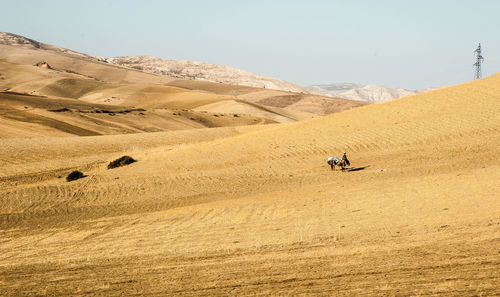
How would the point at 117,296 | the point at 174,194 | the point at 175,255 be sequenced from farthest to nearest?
the point at 174,194 → the point at 175,255 → the point at 117,296

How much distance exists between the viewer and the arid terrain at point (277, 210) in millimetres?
8508

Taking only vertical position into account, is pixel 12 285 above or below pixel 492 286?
below

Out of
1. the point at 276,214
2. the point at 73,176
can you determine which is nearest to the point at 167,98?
the point at 73,176

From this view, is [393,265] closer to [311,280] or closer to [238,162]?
[311,280]

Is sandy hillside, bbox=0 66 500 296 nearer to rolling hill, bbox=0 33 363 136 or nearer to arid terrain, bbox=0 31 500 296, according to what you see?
arid terrain, bbox=0 31 500 296

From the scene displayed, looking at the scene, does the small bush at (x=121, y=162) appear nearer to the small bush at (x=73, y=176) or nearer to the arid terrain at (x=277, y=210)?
the arid terrain at (x=277, y=210)

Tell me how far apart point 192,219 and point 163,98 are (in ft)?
286

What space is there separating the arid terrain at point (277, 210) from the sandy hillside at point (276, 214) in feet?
0.16

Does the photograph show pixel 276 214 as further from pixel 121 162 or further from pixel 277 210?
pixel 121 162

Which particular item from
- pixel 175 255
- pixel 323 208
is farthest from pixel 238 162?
pixel 175 255

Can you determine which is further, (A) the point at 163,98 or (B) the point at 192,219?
(A) the point at 163,98

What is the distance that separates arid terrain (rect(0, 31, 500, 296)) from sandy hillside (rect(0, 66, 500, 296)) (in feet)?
0.16

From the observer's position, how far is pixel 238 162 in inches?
968

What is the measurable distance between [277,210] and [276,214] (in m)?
0.59
